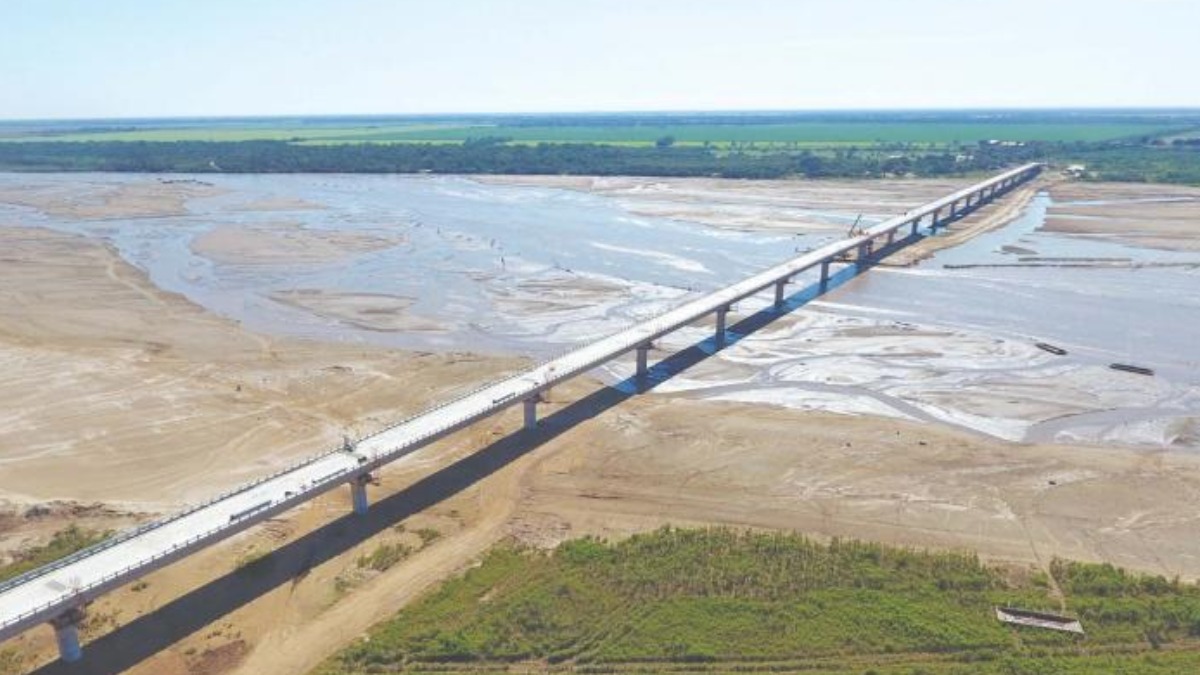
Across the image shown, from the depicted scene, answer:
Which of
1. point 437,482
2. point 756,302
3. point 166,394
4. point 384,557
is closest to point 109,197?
point 166,394

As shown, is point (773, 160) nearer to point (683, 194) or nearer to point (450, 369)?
point (683, 194)

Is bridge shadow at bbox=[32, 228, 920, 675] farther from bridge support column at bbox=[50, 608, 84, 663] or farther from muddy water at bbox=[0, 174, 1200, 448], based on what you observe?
muddy water at bbox=[0, 174, 1200, 448]

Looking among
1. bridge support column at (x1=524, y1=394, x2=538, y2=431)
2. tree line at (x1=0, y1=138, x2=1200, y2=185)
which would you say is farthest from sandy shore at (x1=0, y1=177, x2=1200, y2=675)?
tree line at (x1=0, y1=138, x2=1200, y2=185)

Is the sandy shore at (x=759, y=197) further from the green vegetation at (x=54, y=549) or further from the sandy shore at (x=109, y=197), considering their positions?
the green vegetation at (x=54, y=549)

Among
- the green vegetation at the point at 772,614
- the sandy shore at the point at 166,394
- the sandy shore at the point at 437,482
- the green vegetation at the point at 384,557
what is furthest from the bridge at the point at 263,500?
the green vegetation at the point at 772,614

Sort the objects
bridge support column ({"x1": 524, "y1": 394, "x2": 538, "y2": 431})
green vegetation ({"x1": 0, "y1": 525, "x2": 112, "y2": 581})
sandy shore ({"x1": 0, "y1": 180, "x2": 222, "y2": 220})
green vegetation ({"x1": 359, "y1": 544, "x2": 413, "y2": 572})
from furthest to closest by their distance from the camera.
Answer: sandy shore ({"x1": 0, "y1": 180, "x2": 222, "y2": 220}) → bridge support column ({"x1": 524, "y1": 394, "x2": 538, "y2": 431}) → green vegetation ({"x1": 359, "y1": 544, "x2": 413, "y2": 572}) → green vegetation ({"x1": 0, "y1": 525, "x2": 112, "y2": 581})

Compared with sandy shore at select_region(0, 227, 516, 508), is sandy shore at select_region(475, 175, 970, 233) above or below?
above
